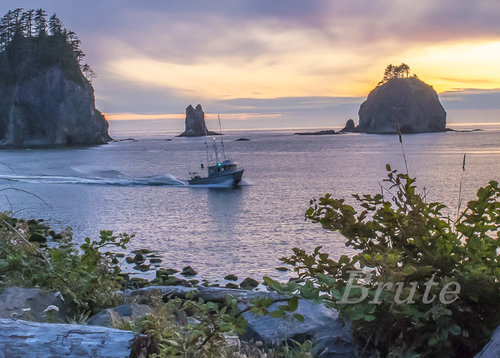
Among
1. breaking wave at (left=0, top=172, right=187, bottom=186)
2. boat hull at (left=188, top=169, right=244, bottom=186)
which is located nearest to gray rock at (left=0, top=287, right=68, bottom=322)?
boat hull at (left=188, top=169, right=244, bottom=186)

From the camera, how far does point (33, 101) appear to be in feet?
322

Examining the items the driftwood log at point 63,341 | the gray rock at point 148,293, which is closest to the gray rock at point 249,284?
the gray rock at point 148,293

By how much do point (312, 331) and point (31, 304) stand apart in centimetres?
256

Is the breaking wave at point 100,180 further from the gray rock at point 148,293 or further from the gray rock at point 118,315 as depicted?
the gray rock at point 118,315

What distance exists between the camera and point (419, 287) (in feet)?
11.7

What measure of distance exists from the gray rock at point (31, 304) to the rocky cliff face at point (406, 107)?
169846 millimetres

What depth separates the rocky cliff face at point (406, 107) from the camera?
171000mm

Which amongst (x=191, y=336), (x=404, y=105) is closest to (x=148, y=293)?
(x=191, y=336)

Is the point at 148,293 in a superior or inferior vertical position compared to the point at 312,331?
inferior

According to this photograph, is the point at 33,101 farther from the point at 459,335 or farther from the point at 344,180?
the point at 459,335

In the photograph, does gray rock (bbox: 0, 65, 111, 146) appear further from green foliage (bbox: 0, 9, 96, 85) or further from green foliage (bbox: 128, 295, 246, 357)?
green foliage (bbox: 128, 295, 246, 357)

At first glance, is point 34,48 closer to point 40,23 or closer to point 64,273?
point 40,23

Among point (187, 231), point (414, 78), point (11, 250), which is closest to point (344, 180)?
point (187, 231)

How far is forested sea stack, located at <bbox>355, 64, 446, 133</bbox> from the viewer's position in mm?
171250
